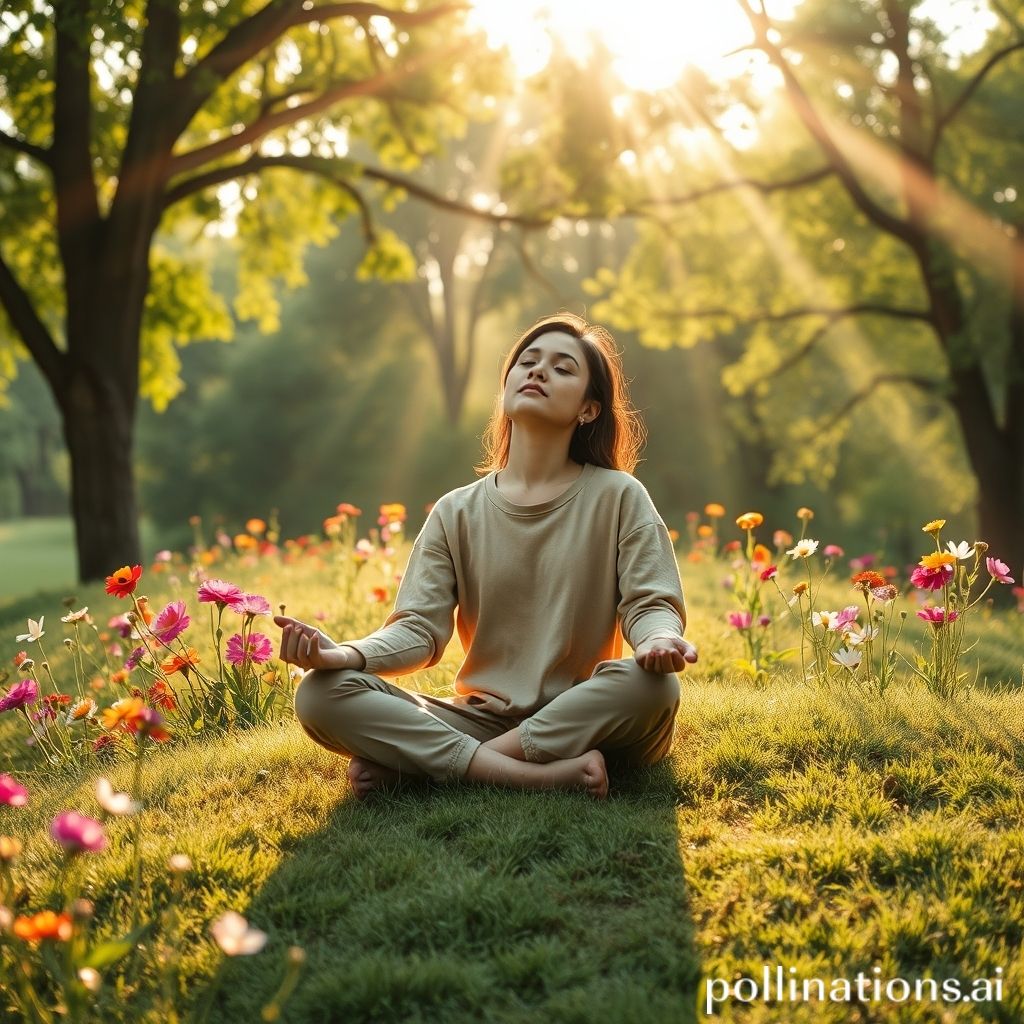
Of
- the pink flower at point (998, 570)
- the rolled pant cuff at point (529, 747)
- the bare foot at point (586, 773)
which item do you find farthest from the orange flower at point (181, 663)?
the pink flower at point (998, 570)

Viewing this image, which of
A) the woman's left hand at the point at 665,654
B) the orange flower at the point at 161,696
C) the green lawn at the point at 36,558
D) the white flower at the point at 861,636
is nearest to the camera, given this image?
the woman's left hand at the point at 665,654

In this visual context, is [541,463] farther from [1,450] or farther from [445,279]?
[1,450]

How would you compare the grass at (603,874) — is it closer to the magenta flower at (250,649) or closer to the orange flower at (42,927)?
the magenta flower at (250,649)

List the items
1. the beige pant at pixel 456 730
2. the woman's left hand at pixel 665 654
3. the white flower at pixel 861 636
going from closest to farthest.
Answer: the woman's left hand at pixel 665 654
the beige pant at pixel 456 730
the white flower at pixel 861 636

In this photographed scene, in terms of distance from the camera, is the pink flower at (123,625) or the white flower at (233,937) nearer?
the white flower at (233,937)

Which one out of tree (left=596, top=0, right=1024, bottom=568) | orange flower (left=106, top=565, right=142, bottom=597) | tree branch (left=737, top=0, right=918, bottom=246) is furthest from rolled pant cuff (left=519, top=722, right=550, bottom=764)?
tree branch (left=737, top=0, right=918, bottom=246)

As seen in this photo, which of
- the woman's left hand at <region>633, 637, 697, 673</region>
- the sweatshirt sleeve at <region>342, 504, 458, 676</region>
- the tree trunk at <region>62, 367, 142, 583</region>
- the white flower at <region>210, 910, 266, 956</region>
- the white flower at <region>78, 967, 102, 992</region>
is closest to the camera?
the white flower at <region>210, 910, 266, 956</region>

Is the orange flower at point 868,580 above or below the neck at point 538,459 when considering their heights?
below

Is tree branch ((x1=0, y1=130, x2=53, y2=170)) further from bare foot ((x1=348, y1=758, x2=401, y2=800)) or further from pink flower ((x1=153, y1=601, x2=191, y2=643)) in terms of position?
bare foot ((x1=348, y1=758, x2=401, y2=800))

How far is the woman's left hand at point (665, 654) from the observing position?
296 centimetres

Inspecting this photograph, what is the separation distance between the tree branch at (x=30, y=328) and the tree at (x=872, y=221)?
6136mm

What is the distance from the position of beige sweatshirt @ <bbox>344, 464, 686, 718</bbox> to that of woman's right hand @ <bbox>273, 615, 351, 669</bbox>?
14 centimetres

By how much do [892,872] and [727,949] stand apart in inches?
22.1

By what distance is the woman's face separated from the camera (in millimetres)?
3621
